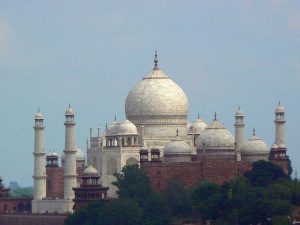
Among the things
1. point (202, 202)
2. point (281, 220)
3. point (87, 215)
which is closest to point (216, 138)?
point (87, 215)

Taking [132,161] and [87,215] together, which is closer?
[87,215]

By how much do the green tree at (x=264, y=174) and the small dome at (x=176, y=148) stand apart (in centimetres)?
450

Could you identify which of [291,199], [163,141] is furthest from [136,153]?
[291,199]

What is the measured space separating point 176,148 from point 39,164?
8848mm

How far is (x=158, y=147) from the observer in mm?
95688

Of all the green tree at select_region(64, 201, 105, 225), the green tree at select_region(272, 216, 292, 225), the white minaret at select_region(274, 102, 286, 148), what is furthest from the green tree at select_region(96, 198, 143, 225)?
the white minaret at select_region(274, 102, 286, 148)

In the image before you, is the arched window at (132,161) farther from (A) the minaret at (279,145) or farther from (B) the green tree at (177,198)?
(A) the minaret at (279,145)

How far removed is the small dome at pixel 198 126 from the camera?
321 feet

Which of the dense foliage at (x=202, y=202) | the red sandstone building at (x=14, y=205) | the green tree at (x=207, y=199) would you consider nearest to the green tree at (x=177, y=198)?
the dense foliage at (x=202, y=202)

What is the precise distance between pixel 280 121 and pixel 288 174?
14.5 feet

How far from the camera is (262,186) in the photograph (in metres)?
88.8

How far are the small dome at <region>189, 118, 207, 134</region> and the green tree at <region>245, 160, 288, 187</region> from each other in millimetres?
8117

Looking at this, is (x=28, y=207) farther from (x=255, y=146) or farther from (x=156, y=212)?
(x=156, y=212)

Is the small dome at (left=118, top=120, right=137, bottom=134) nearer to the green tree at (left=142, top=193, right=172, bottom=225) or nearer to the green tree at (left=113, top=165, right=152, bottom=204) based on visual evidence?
the green tree at (left=113, top=165, right=152, bottom=204)
